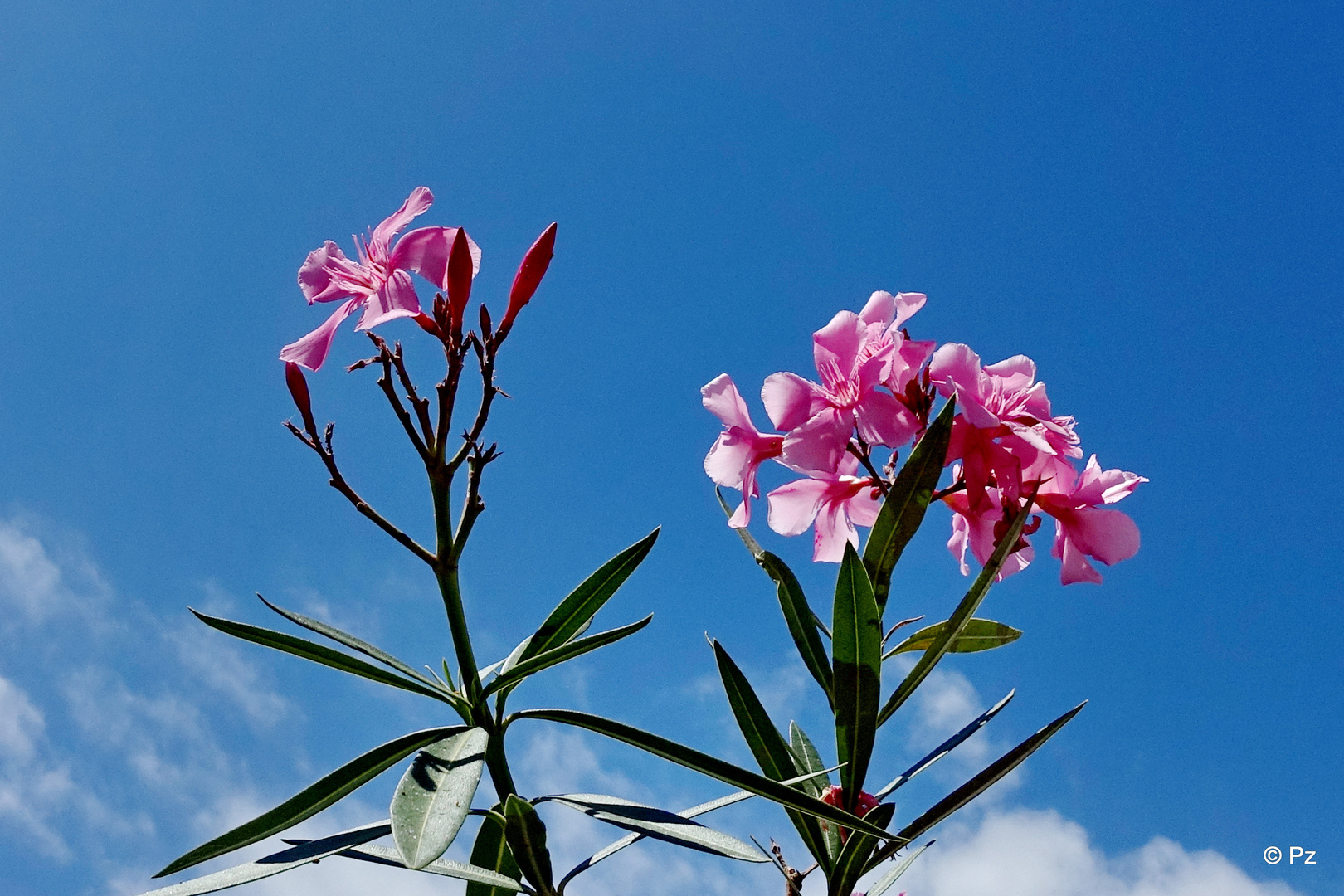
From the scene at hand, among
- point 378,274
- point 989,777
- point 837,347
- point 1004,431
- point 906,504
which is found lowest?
point 989,777

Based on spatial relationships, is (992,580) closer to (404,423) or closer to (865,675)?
(865,675)

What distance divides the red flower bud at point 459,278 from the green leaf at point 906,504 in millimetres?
553

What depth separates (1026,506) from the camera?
1083 mm

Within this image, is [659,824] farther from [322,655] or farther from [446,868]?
[322,655]

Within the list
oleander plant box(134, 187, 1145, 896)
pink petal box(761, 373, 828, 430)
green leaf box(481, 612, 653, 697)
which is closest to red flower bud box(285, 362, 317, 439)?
oleander plant box(134, 187, 1145, 896)

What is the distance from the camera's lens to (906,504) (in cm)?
113

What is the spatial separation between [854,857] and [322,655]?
653mm

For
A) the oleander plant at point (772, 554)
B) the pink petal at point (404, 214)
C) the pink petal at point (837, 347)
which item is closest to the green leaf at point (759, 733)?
the oleander plant at point (772, 554)

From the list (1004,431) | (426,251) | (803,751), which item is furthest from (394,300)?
(803,751)

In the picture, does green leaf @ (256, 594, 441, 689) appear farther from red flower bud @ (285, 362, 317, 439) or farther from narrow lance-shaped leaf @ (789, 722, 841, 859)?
narrow lance-shaped leaf @ (789, 722, 841, 859)

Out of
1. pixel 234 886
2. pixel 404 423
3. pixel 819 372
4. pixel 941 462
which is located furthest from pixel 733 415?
pixel 234 886

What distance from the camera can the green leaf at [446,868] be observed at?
3.31ft

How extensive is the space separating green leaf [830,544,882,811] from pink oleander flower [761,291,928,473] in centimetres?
15

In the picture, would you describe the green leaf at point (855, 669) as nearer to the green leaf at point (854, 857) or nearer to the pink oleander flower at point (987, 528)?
the green leaf at point (854, 857)
